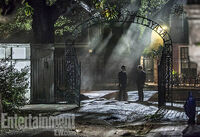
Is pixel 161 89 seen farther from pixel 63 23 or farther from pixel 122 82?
Answer: pixel 63 23

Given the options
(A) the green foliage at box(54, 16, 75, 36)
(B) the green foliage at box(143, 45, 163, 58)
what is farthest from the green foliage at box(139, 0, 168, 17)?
(A) the green foliage at box(54, 16, 75, 36)

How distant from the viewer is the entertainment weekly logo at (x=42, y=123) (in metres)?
8.89

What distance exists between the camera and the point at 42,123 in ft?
32.0

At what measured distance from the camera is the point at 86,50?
93.0 ft

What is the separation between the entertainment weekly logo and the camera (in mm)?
8891

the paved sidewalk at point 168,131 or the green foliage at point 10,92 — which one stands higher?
the green foliage at point 10,92

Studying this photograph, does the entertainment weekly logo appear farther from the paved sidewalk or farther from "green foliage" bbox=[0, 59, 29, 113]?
→ the paved sidewalk

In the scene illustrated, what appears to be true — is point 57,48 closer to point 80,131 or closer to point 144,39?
point 144,39

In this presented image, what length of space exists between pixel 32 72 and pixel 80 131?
6431 millimetres

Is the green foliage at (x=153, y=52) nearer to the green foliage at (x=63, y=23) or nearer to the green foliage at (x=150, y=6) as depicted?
the green foliage at (x=150, y=6)

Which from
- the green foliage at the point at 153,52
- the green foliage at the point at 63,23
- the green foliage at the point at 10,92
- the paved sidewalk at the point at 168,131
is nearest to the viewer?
the paved sidewalk at the point at 168,131

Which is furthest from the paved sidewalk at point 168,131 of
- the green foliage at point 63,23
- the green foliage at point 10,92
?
the green foliage at point 63,23

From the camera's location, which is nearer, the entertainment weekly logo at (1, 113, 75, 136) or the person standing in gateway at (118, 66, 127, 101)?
the entertainment weekly logo at (1, 113, 75, 136)

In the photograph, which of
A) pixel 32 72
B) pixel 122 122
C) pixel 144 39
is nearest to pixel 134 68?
pixel 144 39
